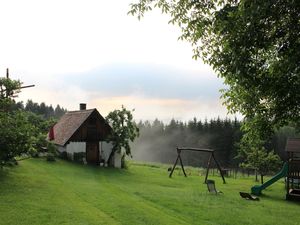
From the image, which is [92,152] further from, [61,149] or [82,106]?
[82,106]

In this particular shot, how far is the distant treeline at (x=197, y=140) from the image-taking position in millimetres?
89938

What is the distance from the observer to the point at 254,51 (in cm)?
961

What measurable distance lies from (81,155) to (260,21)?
1469 inches

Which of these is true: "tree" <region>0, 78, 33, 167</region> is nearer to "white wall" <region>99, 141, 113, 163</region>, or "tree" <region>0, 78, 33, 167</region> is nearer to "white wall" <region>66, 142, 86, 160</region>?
"white wall" <region>66, 142, 86, 160</region>

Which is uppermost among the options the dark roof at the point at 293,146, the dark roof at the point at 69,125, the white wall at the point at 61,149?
the dark roof at the point at 69,125

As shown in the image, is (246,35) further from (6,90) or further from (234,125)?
(234,125)

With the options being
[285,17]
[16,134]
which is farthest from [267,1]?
[16,134]

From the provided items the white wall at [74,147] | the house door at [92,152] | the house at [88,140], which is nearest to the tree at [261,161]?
the house at [88,140]

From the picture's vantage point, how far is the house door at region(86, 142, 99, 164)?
44.7 metres

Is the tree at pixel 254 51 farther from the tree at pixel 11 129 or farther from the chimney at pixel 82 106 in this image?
the chimney at pixel 82 106

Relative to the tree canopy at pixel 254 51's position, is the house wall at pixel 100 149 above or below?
below

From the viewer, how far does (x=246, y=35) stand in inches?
359

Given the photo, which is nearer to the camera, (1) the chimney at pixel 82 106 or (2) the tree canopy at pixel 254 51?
(2) the tree canopy at pixel 254 51

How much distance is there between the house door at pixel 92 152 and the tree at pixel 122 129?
7.38 ft
